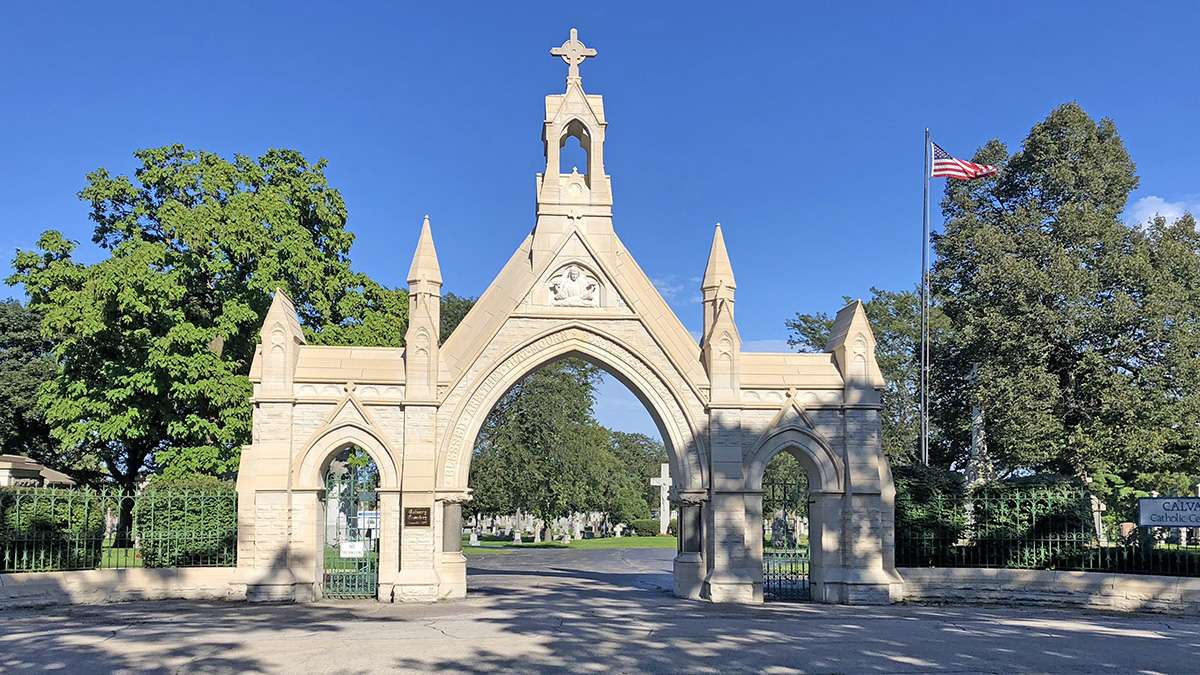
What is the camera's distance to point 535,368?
713 inches

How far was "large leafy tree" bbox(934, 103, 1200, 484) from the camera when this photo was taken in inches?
1017

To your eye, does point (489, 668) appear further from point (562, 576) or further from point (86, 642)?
point (562, 576)

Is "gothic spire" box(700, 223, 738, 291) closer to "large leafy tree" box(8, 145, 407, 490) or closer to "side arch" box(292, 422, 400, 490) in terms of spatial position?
"side arch" box(292, 422, 400, 490)

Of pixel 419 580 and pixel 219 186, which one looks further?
pixel 219 186

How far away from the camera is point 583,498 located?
40625 millimetres

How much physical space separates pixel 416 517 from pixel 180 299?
11258 millimetres

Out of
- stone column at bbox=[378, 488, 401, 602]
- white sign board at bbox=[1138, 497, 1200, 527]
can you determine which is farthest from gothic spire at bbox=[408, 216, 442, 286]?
white sign board at bbox=[1138, 497, 1200, 527]

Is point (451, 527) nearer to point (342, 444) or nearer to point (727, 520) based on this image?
point (342, 444)

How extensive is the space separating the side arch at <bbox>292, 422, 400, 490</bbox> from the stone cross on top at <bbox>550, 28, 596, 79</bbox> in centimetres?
838

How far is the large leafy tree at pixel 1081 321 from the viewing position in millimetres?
25844

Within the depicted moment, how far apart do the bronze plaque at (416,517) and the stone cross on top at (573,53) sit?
30.3 feet

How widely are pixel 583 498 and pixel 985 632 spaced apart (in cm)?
2854

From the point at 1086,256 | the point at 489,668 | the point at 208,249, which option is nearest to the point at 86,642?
the point at 489,668

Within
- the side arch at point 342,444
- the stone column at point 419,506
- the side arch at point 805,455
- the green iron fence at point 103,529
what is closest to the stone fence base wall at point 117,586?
the green iron fence at point 103,529
